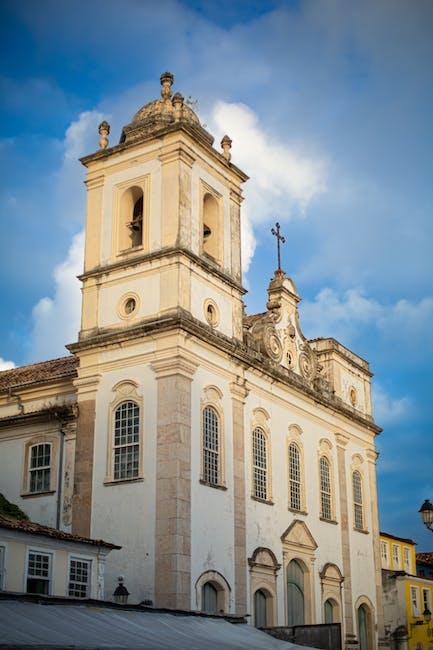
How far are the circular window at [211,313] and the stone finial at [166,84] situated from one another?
7.65m

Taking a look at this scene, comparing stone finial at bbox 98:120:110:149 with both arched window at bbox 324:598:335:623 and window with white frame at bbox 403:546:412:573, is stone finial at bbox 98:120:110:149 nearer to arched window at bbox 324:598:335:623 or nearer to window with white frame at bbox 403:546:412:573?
arched window at bbox 324:598:335:623

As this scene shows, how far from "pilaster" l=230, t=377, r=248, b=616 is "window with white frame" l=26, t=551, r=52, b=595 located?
23.3ft

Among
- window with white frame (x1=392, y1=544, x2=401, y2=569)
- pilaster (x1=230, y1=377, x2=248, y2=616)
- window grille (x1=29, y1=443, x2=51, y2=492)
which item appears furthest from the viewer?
window with white frame (x1=392, y1=544, x2=401, y2=569)

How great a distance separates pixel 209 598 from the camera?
2733cm

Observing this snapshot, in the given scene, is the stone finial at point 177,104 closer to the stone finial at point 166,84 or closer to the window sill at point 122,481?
the stone finial at point 166,84

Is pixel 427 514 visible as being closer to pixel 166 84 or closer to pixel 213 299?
pixel 213 299

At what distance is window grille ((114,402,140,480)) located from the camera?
2764cm

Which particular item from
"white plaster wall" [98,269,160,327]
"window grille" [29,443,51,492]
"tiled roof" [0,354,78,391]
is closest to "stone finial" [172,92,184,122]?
"white plaster wall" [98,269,160,327]

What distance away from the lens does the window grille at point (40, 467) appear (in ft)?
100

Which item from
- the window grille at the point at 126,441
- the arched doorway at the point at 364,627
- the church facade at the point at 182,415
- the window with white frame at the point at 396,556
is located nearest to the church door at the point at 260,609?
the church facade at the point at 182,415

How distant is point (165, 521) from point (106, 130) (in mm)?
14124

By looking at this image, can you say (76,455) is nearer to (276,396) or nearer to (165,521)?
(165,521)

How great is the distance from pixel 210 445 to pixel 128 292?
537 cm

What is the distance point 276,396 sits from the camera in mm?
33094
